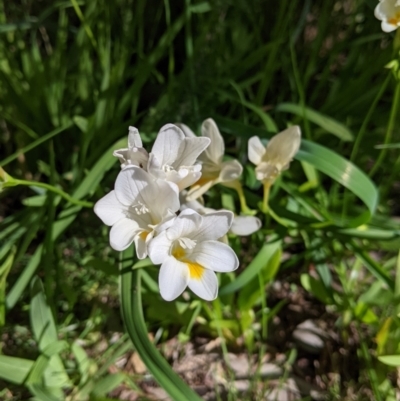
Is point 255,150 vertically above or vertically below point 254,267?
above

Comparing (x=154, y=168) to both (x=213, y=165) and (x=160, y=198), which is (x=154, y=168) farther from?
(x=213, y=165)

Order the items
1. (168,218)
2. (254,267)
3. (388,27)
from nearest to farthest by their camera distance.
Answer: (168,218)
(388,27)
(254,267)

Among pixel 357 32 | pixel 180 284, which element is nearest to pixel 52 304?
pixel 180 284

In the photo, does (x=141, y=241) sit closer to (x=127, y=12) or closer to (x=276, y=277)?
(x=276, y=277)

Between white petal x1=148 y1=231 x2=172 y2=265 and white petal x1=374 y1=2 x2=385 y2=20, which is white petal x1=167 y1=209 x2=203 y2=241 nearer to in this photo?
white petal x1=148 y1=231 x2=172 y2=265

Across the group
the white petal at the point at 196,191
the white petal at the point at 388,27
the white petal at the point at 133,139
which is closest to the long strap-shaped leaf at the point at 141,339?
the white petal at the point at 196,191

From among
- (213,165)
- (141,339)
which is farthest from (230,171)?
(141,339)
